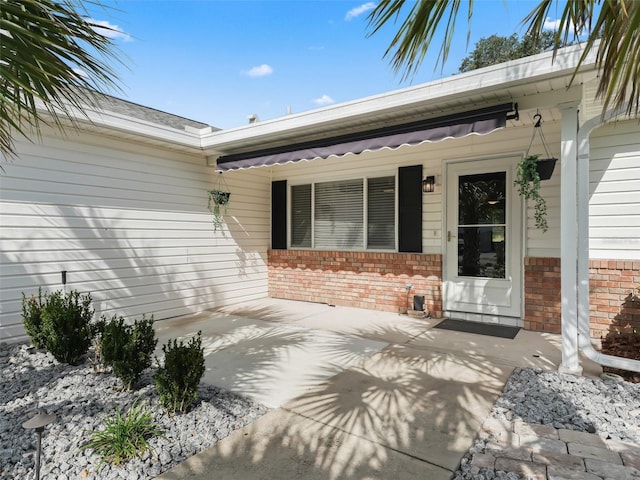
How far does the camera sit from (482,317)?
19.5ft

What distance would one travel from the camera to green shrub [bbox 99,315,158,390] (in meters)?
3.34

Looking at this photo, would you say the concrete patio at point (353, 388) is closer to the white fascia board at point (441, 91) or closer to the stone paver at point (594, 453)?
the stone paver at point (594, 453)

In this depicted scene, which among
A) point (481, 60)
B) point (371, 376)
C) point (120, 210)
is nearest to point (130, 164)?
point (120, 210)

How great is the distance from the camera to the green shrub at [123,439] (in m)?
2.39

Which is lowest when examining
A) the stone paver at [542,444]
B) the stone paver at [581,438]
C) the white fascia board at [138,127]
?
the stone paver at [542,444]

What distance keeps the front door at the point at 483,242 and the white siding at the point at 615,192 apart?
3.21 feet

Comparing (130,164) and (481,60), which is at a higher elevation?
(481,60)

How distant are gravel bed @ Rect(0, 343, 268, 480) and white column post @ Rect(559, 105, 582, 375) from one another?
10.4ft

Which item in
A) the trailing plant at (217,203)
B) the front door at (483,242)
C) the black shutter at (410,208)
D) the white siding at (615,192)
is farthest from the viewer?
the trailing plant at (217,203)

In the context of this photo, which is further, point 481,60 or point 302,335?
Result: point 481,60

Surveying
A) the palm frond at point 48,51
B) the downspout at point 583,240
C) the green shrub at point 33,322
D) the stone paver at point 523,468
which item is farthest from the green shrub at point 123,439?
the downspout at point 583,240

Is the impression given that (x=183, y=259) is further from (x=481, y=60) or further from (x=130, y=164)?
(x=481, y=60)

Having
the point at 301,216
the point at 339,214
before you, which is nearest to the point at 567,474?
the point at 339,214

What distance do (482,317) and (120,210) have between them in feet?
20.2
